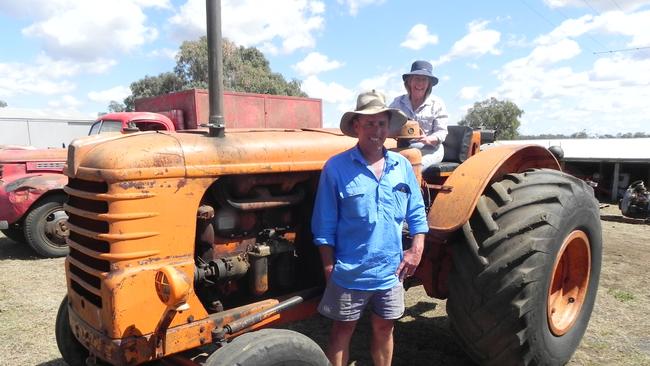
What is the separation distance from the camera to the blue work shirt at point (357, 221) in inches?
95.6

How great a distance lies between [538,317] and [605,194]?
1241 cm

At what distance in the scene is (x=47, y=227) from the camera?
676 centimetres

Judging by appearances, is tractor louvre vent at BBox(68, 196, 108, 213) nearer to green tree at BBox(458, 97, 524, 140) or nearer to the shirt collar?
the shirt collar

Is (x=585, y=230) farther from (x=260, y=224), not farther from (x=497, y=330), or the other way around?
(x=260, y=224)

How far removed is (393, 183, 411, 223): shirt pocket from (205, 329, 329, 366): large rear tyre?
Answer: 76 cm

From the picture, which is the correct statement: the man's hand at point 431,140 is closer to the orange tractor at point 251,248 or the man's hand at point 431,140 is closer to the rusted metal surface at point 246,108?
the orange tractor at point 251,248

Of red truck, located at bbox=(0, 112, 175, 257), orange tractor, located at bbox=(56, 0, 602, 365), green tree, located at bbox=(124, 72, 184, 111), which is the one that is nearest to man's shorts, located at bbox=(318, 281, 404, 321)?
orange tractor, located at bbox=(56, 0, 602, 365)

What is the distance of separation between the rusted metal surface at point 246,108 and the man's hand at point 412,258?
24.1ft

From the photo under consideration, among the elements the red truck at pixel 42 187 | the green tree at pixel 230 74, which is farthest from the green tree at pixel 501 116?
the red truck at pixel 42 187

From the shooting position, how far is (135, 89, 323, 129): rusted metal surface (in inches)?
379

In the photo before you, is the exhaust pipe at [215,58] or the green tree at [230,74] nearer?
the exhaust pipe at [215,58]

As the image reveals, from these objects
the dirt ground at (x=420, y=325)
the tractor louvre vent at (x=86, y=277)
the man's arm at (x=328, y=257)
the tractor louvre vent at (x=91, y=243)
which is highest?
the tractor louvre vent at (x=91, y=243)

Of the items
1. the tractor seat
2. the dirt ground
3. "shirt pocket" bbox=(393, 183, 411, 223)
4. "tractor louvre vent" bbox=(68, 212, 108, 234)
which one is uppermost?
the tractor seat

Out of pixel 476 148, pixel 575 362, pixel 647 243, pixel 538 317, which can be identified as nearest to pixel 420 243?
pixel 538 317
